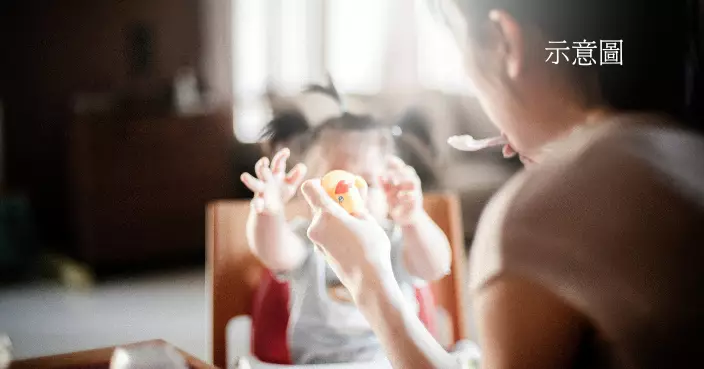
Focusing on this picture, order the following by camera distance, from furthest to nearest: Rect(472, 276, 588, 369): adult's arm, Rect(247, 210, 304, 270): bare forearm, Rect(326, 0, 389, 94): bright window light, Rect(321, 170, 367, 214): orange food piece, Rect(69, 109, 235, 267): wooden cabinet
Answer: Rect(69, 109, 235, 267): wooden cabinet < Rect(326, 0, 389, 94): bright window light < Rect(247, 210, 304, 270): bare forearm < Rect(321, 170, 367, 214): orange food piece < Rect(472, 276, 588, 369): adult's arm

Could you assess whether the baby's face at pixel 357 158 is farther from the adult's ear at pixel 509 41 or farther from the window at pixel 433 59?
the adult's ear at pixel 509 41

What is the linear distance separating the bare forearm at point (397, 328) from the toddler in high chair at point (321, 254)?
165 mm

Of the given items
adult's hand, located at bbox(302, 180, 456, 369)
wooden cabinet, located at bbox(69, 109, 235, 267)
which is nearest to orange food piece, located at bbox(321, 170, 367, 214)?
adult's hand, located at bbox(302, 180, 456, 369)

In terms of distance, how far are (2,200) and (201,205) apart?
321 millimetres

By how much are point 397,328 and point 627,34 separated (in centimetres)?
28

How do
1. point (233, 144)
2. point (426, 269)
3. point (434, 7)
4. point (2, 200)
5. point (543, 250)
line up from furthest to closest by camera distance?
point (2, 200)
point (233, 144)
point (426, 269)
point (434, 7)
point (543, 250)

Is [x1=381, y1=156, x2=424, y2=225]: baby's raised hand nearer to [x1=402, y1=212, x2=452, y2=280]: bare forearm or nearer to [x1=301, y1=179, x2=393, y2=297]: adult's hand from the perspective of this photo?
[x1=402, y1=212, x2=452, y2=280]: bare forearm

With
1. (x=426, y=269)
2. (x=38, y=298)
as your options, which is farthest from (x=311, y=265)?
(x=38, y=298)

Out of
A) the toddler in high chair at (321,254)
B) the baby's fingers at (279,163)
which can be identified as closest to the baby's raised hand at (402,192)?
the toddler in high chair at (321,254)

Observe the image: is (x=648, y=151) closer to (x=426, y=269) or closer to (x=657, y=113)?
(x=657, y=113)

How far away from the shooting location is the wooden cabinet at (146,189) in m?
0.95

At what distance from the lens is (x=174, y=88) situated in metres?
1.07

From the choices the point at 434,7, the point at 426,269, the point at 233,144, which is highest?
the point at 434,7

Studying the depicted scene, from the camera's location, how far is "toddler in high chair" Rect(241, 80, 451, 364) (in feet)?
2.24
